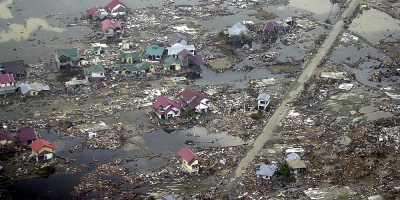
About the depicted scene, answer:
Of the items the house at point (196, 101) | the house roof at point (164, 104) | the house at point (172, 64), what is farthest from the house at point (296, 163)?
the house at point (172, 64)

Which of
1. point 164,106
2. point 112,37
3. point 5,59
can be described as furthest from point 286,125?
point 5,59

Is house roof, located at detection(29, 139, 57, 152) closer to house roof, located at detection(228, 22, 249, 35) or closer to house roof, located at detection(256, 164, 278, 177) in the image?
house roof, located at detection(256, 164, 278, 177)

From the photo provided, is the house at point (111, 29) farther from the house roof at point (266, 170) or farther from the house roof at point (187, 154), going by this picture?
the house roof at point (266, 170)

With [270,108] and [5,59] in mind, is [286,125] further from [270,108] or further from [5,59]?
[5,59]

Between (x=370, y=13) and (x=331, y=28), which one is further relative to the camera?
(x=370, y=13)

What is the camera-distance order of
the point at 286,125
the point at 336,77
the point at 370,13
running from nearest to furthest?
the point at 286,125 → the point at 336,77 → the point at 370,13

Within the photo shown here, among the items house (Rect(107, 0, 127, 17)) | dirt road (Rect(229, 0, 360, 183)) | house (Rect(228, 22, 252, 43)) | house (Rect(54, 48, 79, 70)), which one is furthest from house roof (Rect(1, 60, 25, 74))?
dirt road (Rect(229, 0, 360, 183))
